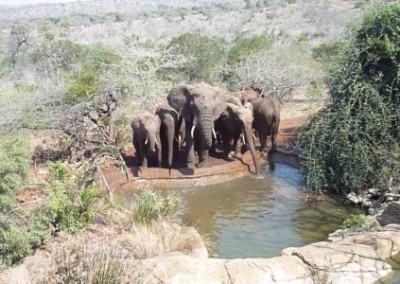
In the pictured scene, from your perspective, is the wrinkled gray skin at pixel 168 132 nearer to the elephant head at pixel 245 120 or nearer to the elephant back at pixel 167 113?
the elephant back at pixel 167 113

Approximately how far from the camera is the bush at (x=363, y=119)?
11.0m

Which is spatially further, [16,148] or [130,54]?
[130,54]

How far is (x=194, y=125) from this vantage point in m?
12.9

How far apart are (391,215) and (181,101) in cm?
570

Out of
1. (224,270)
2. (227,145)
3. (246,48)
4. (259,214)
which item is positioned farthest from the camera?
(246,48)

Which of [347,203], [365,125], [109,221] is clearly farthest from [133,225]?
[365,125]

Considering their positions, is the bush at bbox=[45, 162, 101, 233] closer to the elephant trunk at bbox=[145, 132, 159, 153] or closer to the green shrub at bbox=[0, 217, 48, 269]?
the green shrub at bbox=[0, 217, 48, 269]

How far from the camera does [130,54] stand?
19.4m

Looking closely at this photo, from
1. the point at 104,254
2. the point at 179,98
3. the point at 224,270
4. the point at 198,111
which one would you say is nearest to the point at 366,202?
the point at 198,111

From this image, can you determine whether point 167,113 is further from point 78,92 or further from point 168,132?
point 78,92

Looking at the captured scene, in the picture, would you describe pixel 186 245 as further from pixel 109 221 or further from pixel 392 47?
pixel 392 47

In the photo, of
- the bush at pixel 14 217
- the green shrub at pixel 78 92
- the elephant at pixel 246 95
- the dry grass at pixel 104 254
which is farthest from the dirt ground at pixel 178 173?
the bush at pixel 14 217

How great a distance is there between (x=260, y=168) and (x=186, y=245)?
608 cm

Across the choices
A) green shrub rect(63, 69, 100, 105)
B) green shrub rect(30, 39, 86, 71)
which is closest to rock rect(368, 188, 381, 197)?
green shrub rect(63, 69, 100, 105)
